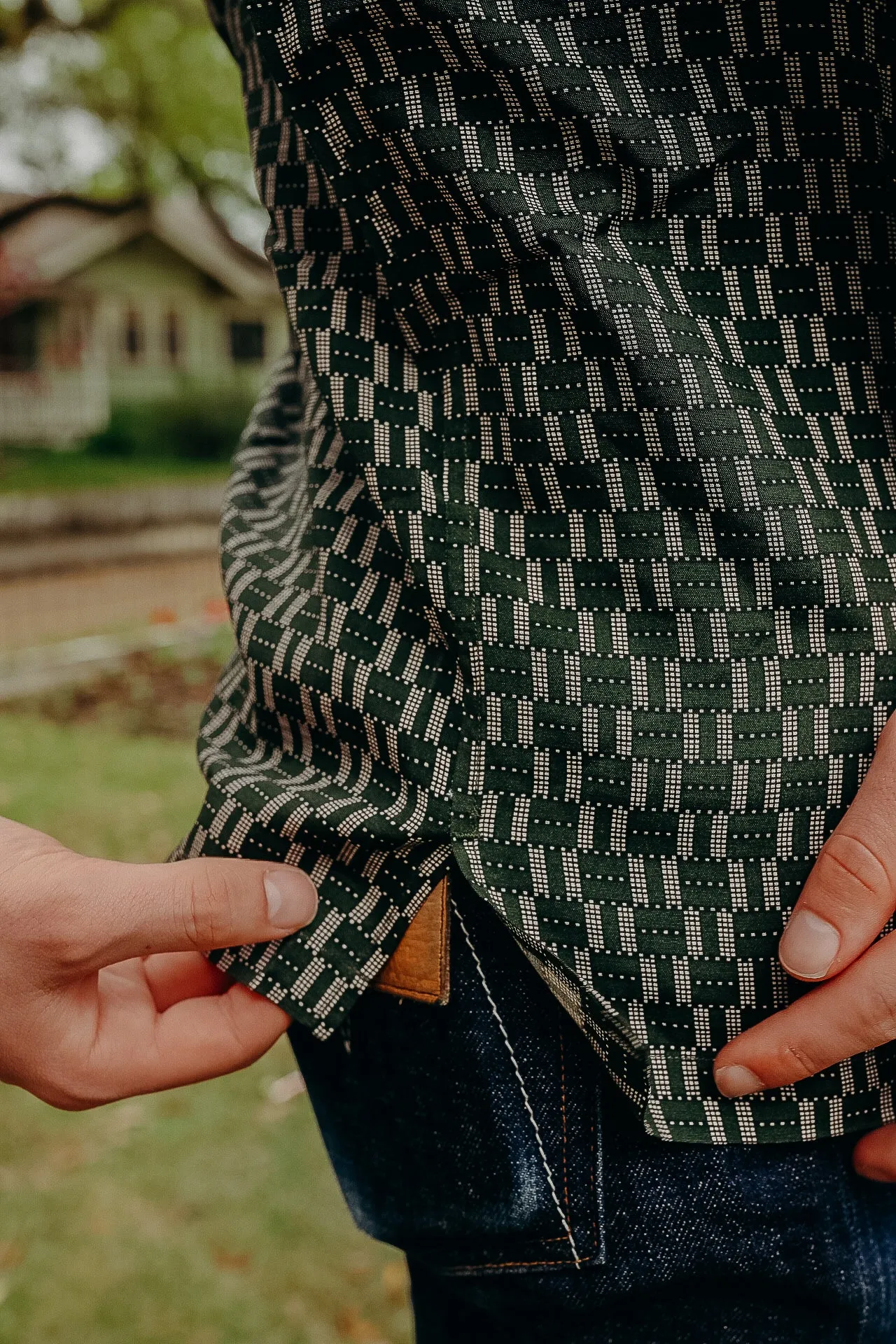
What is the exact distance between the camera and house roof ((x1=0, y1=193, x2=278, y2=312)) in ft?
72.7

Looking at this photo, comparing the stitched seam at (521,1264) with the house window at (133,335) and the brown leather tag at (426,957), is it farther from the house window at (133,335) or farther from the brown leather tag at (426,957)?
the house window at (133,335)

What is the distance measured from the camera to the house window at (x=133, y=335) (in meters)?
25.4

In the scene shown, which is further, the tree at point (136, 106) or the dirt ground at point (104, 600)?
the tree at point (136, 106)

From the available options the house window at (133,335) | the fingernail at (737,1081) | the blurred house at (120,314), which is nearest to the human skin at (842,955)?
the fingernail at (737,1081)

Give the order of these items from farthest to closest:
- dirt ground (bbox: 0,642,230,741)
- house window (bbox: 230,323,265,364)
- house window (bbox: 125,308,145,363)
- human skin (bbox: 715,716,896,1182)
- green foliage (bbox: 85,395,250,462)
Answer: house window (bbox: 230,323,265,364) < house window (bbox: 125,308,145,363) < green foliage (bbox: 85,395,250,462) < dirt ground (bbox: 0,642,230,741) < human skin (bbox: 715,716,896,1182)

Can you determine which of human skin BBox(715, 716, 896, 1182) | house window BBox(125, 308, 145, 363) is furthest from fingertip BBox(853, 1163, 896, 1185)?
house window BBox(125, 308, 145, 363)

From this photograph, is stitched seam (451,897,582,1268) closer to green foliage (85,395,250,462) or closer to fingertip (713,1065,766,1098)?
fingertip (713,1065,766,1098)

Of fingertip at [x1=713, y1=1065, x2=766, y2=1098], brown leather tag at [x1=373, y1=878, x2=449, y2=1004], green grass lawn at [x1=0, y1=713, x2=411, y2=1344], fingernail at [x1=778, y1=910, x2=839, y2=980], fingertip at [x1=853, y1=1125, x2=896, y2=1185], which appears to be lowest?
green grass lawn at [x1=0, y1=713, x2=411, y2=1344]

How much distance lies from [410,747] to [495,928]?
0.16 m

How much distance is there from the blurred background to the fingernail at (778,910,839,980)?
85.5 inches

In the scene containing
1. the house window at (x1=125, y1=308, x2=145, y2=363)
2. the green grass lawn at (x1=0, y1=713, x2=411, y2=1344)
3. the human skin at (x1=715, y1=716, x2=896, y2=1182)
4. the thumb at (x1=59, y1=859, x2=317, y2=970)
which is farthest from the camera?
the house window at (x1=125, y1=308, x2=145, y2=363)

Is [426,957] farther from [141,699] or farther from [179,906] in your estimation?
[141,699]

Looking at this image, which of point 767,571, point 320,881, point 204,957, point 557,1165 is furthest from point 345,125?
point 557,1165

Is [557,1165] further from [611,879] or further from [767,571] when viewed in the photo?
[767,571]
